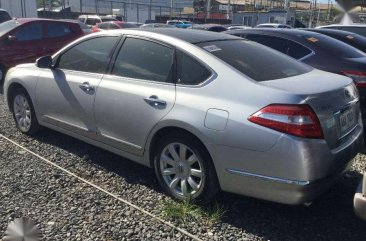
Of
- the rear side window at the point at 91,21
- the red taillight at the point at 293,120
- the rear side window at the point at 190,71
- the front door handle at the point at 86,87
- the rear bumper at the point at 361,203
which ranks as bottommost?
the rear side window at the point at 91,21

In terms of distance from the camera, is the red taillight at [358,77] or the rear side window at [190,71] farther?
the red taillight at [358,77]

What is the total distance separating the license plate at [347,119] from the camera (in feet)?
11.1

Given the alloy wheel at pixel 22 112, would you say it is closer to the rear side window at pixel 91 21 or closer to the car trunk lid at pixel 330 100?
the car trunk lid at pixel 330 100

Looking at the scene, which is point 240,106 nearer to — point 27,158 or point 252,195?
point 252,195

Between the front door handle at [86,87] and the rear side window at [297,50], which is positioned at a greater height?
the rear side window at [297,50]

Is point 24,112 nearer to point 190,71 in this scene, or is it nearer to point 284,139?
point 190,71

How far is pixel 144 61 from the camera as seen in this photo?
405cm

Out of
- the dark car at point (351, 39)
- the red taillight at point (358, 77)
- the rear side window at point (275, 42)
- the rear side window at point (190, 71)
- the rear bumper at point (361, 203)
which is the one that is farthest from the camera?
the dark car at point (351, 39)

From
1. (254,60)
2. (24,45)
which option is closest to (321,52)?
(254,60)

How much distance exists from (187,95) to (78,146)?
2217mm

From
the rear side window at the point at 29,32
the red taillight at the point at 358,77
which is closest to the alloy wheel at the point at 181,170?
the red taillight at the point at 358,77

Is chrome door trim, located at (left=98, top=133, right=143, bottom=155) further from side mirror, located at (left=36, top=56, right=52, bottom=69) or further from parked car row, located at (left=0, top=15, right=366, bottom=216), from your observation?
side mirror, located at (left=36, top=56, right=52, bottom=69)

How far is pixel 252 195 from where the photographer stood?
3316mm

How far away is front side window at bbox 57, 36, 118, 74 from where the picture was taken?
442cm
